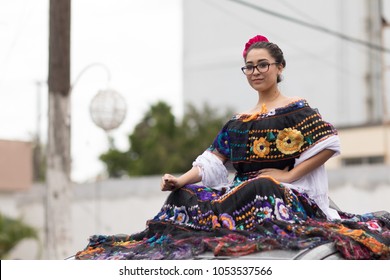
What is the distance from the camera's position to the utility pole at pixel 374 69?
34.7 metres

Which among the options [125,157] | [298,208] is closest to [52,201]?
[298,208]

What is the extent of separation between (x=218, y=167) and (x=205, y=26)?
121ft

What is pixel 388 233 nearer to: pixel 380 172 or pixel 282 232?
pixel 282 232

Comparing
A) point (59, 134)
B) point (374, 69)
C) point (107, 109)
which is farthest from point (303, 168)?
point (374, 69)

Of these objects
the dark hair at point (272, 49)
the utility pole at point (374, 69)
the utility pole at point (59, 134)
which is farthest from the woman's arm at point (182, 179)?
the utility pole at point (374, 69)

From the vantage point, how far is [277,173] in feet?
14.6

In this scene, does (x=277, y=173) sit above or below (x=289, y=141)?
below

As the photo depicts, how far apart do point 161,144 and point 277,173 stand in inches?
1079

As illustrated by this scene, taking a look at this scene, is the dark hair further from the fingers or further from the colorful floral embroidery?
the colorful floral embroidery

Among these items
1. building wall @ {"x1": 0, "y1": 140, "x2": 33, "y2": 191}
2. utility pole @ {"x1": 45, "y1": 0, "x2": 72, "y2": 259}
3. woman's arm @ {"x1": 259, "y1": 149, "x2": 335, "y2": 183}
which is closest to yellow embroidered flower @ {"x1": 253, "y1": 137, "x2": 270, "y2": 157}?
woman's arm @ {"x1": 259, "y1": 149, "x2": 335, "y2": 183}

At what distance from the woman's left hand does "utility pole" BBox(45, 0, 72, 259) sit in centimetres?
597

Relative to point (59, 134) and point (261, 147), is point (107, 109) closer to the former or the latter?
point (59, 134)

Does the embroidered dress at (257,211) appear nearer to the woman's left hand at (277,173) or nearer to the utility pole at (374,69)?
the woman's left hand at (277,173)

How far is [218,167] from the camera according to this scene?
475 cm
